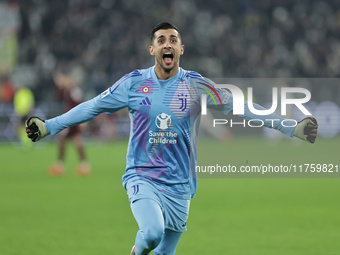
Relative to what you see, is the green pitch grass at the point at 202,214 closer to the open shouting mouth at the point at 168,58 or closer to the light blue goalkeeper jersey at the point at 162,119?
the light blue goalkeeper jersey at the point at 162,119

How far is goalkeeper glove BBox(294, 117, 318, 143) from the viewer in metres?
5.35

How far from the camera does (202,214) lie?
1002 cm

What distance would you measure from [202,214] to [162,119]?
496cm

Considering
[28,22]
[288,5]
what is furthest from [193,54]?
[28,22]

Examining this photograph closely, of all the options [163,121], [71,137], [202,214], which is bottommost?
[163,121]

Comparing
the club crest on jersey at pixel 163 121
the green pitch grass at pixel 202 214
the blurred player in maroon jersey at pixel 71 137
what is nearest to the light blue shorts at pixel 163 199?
the club crest on jersey at pixel 163 121

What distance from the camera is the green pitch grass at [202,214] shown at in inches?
297

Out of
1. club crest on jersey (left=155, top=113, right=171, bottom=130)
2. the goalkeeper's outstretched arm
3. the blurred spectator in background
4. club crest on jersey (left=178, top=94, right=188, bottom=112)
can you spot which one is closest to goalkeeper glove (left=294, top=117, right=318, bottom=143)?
club crest on jersey (left=178, top=94, right=188, bottom=112)

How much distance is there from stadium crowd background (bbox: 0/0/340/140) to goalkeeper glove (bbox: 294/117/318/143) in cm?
2034

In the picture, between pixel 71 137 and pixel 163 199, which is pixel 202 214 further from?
pixel 71 137

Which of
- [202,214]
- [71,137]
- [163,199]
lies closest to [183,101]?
[163,199]

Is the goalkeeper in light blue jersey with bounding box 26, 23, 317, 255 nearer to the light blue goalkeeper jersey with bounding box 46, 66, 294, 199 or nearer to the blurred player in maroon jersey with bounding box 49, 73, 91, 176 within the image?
the light blue goalkeeper jersey with bounding box 46, 66, 294, 199

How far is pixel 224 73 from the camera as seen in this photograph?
27.3 metres

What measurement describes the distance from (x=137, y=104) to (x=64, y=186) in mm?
8143
